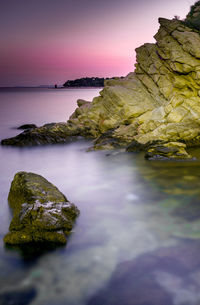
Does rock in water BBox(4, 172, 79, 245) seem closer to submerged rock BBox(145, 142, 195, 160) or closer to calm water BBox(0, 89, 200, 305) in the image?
calm water BBox(0, 89, 200, 305)

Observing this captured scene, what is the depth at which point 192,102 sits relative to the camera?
1380 centimetres

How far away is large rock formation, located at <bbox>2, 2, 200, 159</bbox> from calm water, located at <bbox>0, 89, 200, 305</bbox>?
8.78 feet

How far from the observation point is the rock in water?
6102mm

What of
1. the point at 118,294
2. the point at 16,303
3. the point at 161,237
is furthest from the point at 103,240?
the point at 16,303

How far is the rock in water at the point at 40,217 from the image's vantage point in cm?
610

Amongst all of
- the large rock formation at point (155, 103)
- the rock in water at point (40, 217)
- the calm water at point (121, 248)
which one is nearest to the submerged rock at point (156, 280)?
the calm water at point (121, 248)

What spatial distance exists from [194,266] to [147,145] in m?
8.51

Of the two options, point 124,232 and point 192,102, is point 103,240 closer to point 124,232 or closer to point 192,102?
point 124,232

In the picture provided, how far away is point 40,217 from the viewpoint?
6172mm

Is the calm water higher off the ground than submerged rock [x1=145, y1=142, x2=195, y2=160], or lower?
lower

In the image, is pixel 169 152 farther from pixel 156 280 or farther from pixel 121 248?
pixel 156 280

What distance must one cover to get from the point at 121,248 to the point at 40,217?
1.73 meters

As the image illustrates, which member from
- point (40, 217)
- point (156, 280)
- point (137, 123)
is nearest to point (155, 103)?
point (137, 123)

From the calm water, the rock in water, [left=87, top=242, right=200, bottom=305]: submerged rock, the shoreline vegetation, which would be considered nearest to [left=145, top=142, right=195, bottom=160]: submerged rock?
the shoreline vegetation
